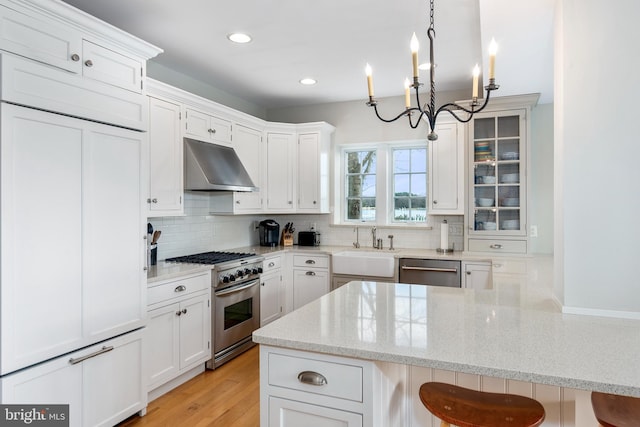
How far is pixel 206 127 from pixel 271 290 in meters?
1.84

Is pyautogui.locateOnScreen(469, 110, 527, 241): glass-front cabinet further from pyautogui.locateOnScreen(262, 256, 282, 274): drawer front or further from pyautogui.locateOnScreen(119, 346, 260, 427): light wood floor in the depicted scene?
pyautogui.locateOnScreen(119, 346, 260, 427): light wood floor

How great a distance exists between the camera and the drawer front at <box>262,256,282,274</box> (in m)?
4.06

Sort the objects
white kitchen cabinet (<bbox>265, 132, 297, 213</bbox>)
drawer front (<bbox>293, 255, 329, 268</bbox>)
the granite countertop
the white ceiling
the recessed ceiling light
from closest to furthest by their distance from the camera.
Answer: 1. the granite countertop
2. the white ceiling
3. the recessed ceiling light
4. drawer front (<bbox>293, 255, 329, 268</bbox>)
5. white kitchen cabinet (<bbox>265, 132, 297, 213</bbox>)

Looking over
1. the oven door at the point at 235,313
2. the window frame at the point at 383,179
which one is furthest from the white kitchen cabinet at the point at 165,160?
the window frame at the point at 383,179

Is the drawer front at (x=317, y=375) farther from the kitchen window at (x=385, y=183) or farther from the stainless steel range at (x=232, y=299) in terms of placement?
the kitchen window at (x=385, y=183)

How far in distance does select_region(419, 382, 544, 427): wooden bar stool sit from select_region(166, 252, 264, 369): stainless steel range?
7.08 ft

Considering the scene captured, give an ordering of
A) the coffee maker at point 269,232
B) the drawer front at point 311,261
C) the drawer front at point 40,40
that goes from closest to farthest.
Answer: the drawer front at point 40,40
the drawer front at point 311,261
the coffee maker at point 269,232

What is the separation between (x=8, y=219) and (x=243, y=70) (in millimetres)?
2494

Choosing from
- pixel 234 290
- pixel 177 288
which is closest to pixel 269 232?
pixel 234 290

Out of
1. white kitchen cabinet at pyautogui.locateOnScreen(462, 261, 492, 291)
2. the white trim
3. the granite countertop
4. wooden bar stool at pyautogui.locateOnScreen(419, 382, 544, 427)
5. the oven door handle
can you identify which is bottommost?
wooden bar stool at pyautogui.locateOnScreen(419, 382, 544, 427)

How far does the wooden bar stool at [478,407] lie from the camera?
1.35 meters

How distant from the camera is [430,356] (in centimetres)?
122

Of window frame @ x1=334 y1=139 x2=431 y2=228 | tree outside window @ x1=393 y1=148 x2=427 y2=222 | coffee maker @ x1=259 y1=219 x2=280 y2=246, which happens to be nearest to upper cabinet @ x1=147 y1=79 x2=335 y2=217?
window frame @ x1=334 y1=139 x2=431 y2=228

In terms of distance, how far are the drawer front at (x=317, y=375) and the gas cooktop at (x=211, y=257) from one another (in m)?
2.07
